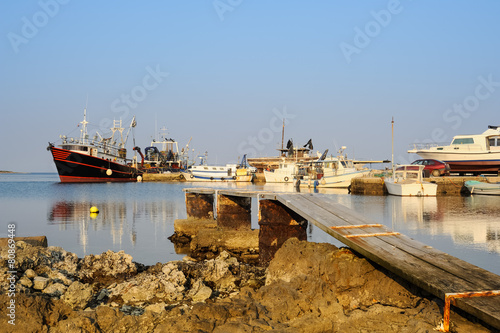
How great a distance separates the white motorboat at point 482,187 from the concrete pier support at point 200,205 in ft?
84.0

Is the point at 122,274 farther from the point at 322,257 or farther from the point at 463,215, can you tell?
the point at 463,215

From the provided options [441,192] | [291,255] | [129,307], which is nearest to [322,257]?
[291,255]

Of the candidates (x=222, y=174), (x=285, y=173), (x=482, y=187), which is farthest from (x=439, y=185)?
(x=222, y=174)

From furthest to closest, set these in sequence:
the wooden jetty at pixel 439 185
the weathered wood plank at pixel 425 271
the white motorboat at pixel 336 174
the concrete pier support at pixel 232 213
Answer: the white motorboat at pixel 336 174, the wooden jetty at pixel 439 185, the concrete pier support at pixel 232 213, the weathered wood plank at pixel 425 271

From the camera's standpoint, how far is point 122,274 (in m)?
7.88

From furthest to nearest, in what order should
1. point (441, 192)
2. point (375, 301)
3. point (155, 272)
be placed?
point (441, 192) < point (155, 272) < point (375, 301)

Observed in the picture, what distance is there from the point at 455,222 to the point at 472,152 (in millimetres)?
26513

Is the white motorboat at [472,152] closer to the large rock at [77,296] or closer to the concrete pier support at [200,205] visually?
the concrete pier support at [200,205]

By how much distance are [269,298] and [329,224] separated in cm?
202

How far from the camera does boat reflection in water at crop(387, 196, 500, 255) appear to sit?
12914 mm

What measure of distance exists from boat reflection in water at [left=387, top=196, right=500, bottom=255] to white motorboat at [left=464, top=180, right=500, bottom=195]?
863 cm

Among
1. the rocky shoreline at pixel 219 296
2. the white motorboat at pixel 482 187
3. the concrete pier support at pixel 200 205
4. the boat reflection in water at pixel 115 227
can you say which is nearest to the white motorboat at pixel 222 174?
the white motorboat at pixel 482 187

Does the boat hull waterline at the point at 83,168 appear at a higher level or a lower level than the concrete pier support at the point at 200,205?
higher

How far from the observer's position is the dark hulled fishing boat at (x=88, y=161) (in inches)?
2340
